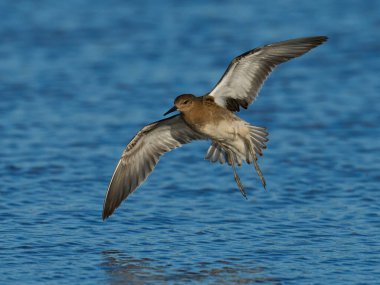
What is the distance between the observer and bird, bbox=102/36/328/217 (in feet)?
30.6

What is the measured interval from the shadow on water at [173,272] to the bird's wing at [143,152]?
1190 mm

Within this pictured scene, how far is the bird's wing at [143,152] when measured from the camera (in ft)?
32.4

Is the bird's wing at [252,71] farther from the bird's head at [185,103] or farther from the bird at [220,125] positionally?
the bird's head at [185,103]

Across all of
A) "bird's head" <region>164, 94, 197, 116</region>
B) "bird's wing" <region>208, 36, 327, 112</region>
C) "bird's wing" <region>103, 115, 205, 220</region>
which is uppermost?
"bird's wing" <region>208, 36, 327, 112</region>

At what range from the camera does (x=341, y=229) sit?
952cm

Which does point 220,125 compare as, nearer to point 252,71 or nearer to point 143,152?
point 252,71

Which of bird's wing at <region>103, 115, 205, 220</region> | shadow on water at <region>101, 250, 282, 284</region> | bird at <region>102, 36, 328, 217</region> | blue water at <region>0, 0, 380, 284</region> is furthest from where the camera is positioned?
bird's wing at <region>103, 115, 205, 220</region>

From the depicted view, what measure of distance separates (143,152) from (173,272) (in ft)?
7.15

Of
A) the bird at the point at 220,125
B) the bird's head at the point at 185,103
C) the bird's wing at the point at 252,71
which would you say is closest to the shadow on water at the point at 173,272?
the bird at the point at 220,125

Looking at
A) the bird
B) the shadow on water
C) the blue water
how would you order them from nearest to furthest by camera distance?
the shadow on water, the blue water, the bird

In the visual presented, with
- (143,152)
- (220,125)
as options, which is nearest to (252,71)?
(220,125)

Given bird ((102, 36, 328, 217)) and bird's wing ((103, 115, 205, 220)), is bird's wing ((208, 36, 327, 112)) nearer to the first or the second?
bird ((102, 36, 328, 217))

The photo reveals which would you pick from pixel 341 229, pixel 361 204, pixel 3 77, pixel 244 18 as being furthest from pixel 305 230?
pixel 244 18

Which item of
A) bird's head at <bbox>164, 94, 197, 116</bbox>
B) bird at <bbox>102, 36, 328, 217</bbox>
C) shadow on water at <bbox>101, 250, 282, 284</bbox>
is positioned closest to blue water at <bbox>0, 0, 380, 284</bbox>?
shadow on water at <bbox>101, 250, 282, 284</bbox>
